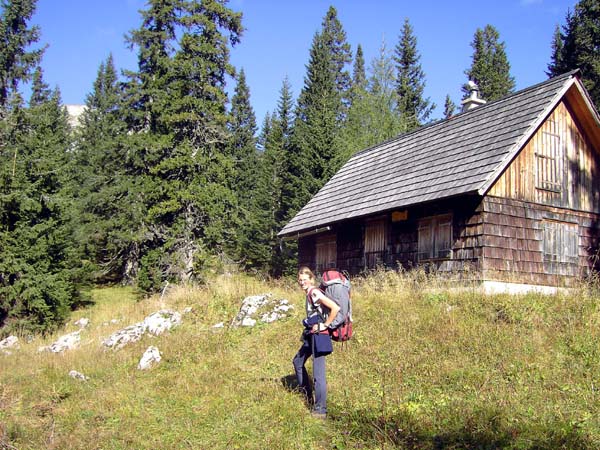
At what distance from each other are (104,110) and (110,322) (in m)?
36.3

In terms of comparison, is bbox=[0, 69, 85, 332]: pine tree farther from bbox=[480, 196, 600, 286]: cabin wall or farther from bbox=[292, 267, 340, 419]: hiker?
bbox=[292, 267, 340, 419]: hiker

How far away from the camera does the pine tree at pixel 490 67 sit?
1777 inches

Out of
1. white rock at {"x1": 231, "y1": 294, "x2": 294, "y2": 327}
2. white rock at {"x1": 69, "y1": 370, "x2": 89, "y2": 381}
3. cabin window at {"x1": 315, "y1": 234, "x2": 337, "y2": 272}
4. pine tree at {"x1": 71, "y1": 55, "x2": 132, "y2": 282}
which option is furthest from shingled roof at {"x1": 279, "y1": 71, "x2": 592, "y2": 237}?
pine tree at {"x1": 71, "y1": 55, "x2": 132, "y2": 282}

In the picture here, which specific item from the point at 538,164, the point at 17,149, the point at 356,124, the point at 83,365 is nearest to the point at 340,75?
the point at 356,124

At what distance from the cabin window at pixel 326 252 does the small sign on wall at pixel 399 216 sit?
334cm

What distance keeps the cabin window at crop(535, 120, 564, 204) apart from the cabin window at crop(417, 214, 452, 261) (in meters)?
2.74

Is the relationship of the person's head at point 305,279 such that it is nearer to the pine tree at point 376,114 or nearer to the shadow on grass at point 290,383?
the shadow on grass at point 290,383

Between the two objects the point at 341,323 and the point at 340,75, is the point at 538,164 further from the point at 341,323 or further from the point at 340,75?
the point at 340,75

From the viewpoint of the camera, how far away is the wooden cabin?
544 inches

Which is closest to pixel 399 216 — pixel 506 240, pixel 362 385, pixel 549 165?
pixel 506 240

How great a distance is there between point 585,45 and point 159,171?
25.9m

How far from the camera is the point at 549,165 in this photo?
15234 millimetres

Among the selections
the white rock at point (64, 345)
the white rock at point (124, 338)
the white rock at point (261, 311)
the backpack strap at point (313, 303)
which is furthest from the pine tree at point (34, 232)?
the backpack strap at point (313, 303)

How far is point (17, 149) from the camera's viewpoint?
72.4 feet
